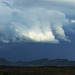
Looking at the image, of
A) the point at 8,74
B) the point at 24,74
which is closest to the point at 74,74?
the point at 24,74

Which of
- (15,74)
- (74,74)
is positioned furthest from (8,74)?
(74,74)

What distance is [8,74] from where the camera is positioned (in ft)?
331

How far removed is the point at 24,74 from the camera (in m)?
103

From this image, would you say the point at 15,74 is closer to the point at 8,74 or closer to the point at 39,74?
the point at 8,74

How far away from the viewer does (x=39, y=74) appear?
102 metres

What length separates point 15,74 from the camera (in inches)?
4016

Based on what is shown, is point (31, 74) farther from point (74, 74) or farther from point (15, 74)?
point (74, 74)

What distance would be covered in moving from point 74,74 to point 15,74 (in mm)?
28171

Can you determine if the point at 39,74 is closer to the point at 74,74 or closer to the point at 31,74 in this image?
the point at 31,74

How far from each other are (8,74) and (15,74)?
11.2ft

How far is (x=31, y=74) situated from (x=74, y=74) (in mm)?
20769

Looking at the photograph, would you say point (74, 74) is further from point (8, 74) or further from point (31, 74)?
point (8, 74)

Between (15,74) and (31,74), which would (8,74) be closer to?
(15,74)

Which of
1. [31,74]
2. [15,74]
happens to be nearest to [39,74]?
[31,74]
